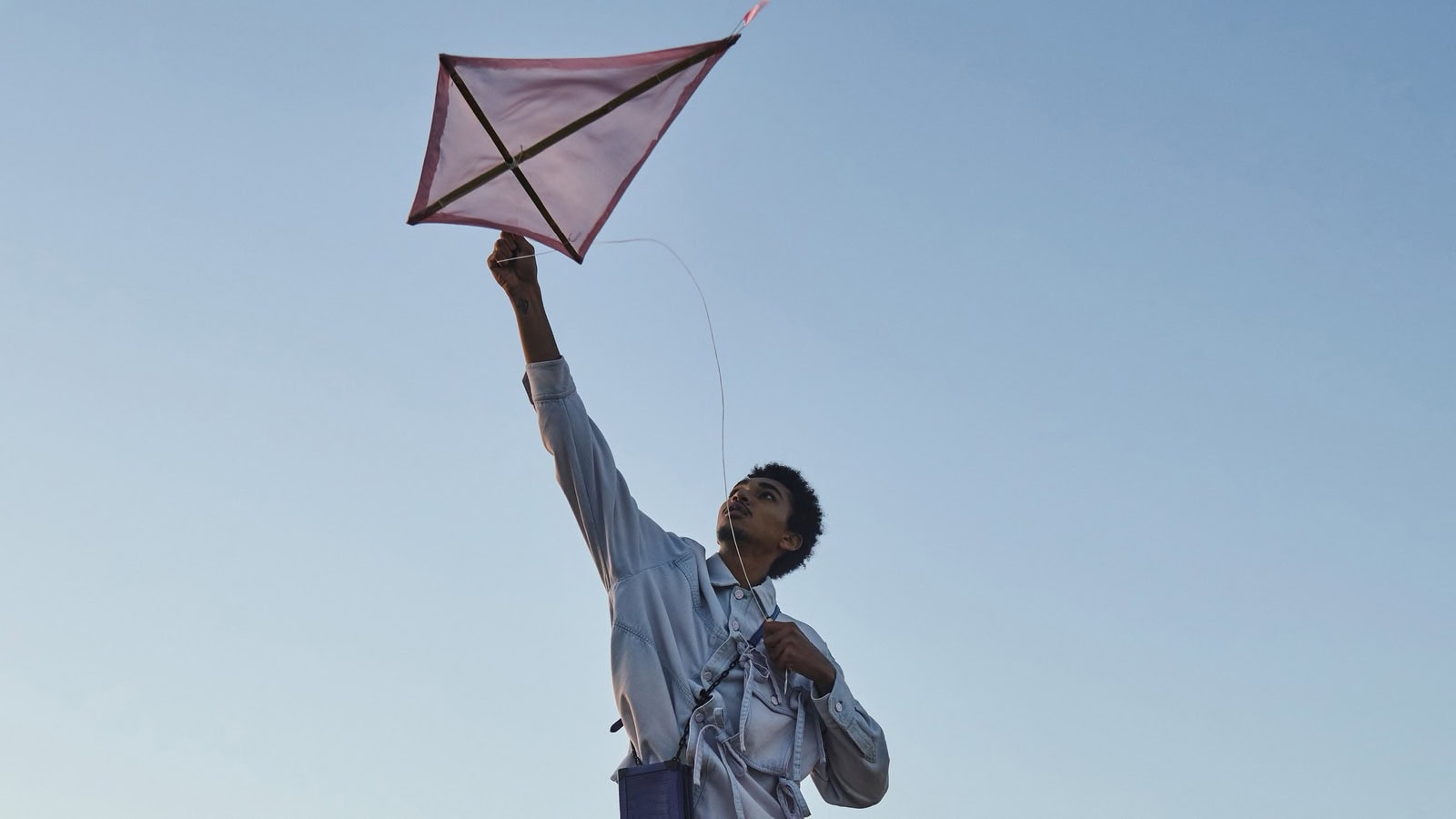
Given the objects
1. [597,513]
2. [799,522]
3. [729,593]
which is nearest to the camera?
[597,513]

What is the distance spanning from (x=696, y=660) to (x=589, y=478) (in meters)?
0.82

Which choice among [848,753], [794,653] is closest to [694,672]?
[794,653]

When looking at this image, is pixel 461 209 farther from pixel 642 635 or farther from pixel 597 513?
pixel 642 635

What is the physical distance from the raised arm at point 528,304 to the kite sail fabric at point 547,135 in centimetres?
22

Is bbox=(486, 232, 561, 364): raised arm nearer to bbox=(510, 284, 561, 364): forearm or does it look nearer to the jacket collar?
bbox=(510, 284, 561, 364): forearm

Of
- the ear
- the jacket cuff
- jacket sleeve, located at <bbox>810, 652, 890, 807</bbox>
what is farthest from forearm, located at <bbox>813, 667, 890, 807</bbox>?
the jacket cuff

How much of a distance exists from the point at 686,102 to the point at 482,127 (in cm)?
81

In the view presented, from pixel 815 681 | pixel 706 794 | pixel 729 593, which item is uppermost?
pixel 729 593

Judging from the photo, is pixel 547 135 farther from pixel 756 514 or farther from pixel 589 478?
pixel 756 514

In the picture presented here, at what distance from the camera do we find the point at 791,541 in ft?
22.4

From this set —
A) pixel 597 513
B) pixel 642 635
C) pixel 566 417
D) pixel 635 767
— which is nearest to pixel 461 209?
pixel 566 417

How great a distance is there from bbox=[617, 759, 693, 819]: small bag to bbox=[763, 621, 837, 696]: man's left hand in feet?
2.09

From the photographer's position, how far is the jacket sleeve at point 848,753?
19.2ft

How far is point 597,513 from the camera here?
5715 millimetres
